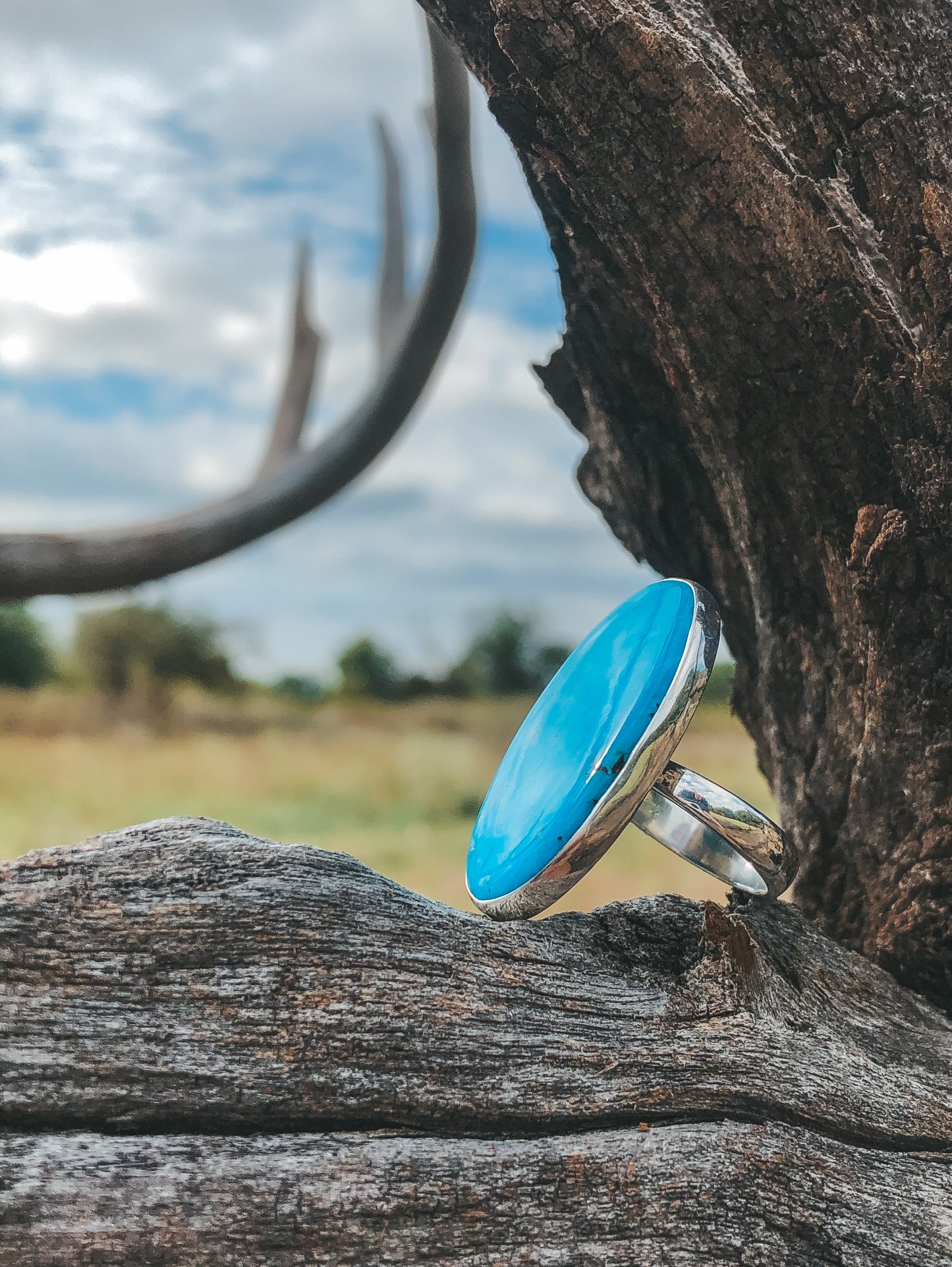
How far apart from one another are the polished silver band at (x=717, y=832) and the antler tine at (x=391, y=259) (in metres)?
1.59

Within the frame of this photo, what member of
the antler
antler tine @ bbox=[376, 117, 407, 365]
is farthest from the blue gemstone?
antler tine @ bbox=[376, 117, 407, 365]

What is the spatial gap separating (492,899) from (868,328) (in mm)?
692

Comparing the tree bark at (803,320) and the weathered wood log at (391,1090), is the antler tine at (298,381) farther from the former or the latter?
the weathered wood log at (391,1090)

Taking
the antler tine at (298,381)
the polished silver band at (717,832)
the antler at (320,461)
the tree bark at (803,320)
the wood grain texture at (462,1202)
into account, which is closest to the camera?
the wood grain texture at (462,1202)

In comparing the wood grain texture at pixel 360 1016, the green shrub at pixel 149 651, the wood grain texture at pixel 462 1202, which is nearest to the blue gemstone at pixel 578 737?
the wood grain texture at pixel 360 1016

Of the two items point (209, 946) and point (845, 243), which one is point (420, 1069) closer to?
point (209, 946)

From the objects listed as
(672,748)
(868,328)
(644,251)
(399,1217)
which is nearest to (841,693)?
(672,748)

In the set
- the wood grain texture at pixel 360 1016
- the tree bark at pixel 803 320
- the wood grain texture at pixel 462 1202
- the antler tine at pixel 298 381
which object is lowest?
the wood grain texture at pixel 462 1202

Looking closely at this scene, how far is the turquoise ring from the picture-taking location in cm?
93

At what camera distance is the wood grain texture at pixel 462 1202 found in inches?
25.8

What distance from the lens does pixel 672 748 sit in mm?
944

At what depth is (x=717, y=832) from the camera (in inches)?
40.4

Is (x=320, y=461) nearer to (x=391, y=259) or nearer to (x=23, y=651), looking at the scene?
(x=391, y=259)

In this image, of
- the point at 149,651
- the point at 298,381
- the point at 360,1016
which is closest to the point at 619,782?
the point at 360,1016
